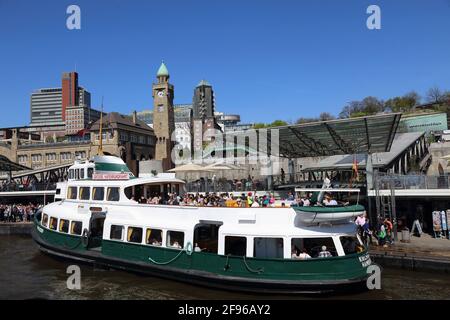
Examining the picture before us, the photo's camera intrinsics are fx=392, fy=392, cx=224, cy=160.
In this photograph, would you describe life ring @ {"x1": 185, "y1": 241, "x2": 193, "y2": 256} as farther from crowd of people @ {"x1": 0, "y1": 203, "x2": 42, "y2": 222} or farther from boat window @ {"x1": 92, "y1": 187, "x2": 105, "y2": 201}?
crowd of people @ {"x1": 0, "y1": 203, "x2": 42, "y2": 222}

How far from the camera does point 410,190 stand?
23547 mm

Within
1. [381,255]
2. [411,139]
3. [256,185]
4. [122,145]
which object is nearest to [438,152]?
[411,139]

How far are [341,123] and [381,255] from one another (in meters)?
9.82

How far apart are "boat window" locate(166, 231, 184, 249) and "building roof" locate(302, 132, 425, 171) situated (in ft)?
59.9

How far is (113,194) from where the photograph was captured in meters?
19.8

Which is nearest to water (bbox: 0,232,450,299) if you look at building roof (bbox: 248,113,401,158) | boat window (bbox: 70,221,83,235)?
boat window (bbox: 70,221,83,235)

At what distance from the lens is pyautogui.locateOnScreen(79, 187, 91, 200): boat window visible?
68.2ft

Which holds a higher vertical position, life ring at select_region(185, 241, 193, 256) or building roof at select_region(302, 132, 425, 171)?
building roof at select_region(302, 132, 425, 171)

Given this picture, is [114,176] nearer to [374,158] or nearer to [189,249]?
[189,249]

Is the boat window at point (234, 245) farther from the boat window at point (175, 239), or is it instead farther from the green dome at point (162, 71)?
the green dome at point (162, 71)

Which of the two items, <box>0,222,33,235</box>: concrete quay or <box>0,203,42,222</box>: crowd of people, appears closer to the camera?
<box>0,222,33,235</box>: concrete quay

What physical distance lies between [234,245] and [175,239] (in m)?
2.90

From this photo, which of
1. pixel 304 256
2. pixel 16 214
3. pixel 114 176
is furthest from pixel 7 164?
pixel 304 256

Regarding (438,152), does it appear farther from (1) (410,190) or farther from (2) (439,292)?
(2) (439,292)
